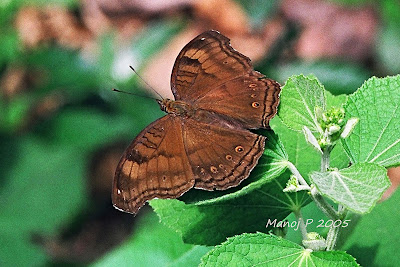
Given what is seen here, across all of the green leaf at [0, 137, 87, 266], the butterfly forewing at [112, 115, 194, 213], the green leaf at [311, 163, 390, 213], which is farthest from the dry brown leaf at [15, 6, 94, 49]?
the green leaf at [311, 163, 390, 213]

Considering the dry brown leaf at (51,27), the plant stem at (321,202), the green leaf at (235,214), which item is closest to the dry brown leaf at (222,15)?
the dry brown leaf at (51,27)

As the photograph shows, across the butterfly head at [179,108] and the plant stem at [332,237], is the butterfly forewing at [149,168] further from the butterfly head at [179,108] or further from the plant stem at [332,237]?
the plant stem at [332,237]

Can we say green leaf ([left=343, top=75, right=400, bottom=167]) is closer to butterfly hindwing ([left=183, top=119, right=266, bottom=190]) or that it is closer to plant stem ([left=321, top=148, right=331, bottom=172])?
plant stem ([left=321, top=148, right=331, bottom=172])

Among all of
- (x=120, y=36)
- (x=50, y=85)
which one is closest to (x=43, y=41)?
(x=120, y=36)

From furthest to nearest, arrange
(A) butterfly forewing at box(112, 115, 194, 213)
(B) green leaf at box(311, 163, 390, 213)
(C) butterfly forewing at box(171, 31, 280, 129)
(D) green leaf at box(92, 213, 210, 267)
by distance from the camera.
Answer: (D) green leaf at box(92, 213, 210, 267), (C) butterfly forewing at box(171, 31, 280, 129), (A) butterfly forewing at box(112, 115, 194, 213), (B) green leaf at box(311, 163, 390, 213)

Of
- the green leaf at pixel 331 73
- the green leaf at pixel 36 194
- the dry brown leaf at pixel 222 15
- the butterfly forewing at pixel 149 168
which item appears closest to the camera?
the butterfly forewing at pixel 149 168

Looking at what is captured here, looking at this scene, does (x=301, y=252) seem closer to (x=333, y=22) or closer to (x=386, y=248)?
(x=386, y=248)

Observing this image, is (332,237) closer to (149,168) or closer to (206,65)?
(149,168)
